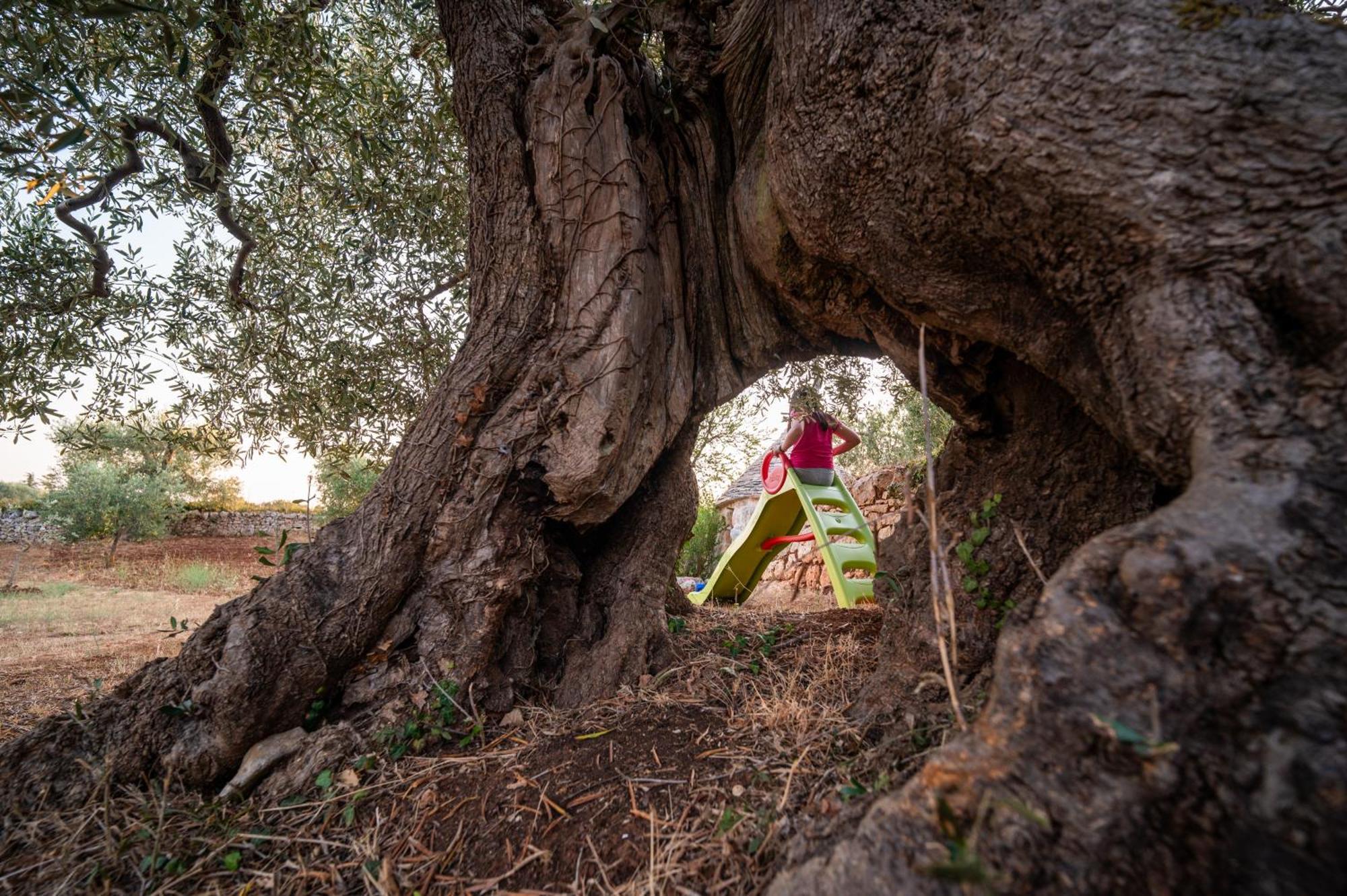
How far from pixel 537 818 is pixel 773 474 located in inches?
208

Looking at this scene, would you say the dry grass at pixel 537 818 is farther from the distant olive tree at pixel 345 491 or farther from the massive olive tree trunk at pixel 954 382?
the distant olive tree at pixel 345 491

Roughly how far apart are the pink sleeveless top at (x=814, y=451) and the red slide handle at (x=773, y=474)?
7.0 inches

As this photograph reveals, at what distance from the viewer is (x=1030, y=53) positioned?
5.25 ft

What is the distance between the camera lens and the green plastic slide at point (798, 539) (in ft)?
19.0

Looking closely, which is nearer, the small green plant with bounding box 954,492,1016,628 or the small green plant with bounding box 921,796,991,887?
the small green plant with bounding box 921,796,991,887

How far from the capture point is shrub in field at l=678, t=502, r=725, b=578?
12203mm

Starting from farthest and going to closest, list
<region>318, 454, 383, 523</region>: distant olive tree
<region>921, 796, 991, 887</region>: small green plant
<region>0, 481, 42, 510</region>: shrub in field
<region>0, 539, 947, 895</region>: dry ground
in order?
<region>0, 481, 42, 510</region>: shrub in field
<region>318, 454, 383, 523</region>: distant olive tree
<region>0, 539, 947, 895</region>: dry ground
<region>921, 796, 991, 887</region>: small green plant

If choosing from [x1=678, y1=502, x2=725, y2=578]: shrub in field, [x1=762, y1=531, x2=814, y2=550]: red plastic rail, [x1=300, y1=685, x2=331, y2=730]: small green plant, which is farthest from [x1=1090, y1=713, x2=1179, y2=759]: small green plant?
[x1=678, y1=502, x2=725, y2=578]: shrub in field

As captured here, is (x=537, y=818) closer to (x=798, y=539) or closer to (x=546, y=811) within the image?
(x=546, y=811)

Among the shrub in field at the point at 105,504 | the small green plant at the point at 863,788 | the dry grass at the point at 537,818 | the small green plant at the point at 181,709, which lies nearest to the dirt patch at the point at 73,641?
the small green plant at the point at 181,709

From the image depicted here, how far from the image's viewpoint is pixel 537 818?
1820 mm

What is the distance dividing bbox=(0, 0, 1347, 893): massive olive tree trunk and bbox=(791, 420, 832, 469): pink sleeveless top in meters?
2.96

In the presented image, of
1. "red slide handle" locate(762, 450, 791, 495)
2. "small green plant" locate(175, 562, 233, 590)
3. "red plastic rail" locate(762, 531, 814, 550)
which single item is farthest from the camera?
"small green plant" locate(175, 562, 233, 590)

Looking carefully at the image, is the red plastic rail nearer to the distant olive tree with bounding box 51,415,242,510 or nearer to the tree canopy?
the tree canopy
